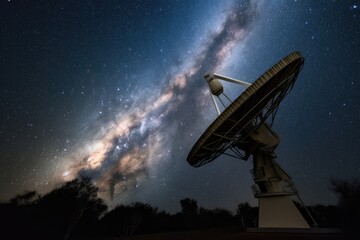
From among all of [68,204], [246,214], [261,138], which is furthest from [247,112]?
[246,214]

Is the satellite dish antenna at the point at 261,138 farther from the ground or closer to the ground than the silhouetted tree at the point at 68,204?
closer to the ground

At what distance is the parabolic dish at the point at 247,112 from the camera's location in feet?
53.6

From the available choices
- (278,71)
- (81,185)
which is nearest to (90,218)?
(81,185)

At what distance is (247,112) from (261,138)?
410 centimetres

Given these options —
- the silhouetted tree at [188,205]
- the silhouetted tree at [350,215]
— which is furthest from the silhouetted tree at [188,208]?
the silhouetted tree at [350,215]

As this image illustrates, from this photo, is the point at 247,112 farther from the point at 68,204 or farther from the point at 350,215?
the point at 68,204

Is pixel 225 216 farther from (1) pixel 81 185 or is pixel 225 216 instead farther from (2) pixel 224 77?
(2) pixel 224 77

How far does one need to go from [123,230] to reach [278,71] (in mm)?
42172

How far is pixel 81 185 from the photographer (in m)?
40.6

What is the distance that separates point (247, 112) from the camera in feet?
59.9

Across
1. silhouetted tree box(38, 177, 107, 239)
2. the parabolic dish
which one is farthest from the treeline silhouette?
the parabolic dish

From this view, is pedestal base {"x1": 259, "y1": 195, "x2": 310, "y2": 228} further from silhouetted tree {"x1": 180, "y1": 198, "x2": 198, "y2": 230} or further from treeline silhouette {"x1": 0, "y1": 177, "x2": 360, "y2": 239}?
silhouetted tree {"x1": 180, "y1": 198, "x2": 198, "y2": 230}

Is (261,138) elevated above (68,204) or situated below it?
below

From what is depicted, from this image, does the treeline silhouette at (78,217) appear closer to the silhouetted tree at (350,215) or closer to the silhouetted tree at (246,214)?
the silhouetted tree at (246,214)
